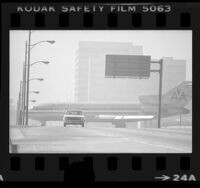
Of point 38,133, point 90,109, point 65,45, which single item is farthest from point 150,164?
point 65,45

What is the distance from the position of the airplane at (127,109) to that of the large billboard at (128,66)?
2.45 feet

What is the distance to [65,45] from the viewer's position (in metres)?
11.9

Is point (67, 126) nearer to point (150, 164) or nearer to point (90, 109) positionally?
point (90, 109)

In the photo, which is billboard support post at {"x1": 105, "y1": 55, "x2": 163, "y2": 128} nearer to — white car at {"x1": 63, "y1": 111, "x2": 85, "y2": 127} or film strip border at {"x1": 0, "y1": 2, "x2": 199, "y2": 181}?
film strip border at {"x1": 0, "y1": 2, "x2": 199, "y2": 181}

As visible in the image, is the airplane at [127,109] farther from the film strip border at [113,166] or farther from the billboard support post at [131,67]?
the film strip border at [113,166]

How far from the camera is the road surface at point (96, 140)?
36.7 feet

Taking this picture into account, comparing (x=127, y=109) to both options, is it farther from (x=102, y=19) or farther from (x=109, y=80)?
(x=102, y=19)

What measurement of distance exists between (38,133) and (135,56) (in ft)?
9.75

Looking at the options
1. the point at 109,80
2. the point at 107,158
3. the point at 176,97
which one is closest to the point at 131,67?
the point at 109,80

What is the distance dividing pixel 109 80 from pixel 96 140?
1.55 meters

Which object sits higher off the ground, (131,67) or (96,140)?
(131,67)

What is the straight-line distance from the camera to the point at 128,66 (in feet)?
40.0

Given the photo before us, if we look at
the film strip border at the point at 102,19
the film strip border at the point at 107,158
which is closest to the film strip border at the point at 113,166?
the film strip border at the point at 107,158

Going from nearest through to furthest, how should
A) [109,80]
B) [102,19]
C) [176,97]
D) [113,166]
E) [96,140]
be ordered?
1. [113,166]
2. [102,19]
3. [96,140]
4. [176,97]
5. [109,80]
